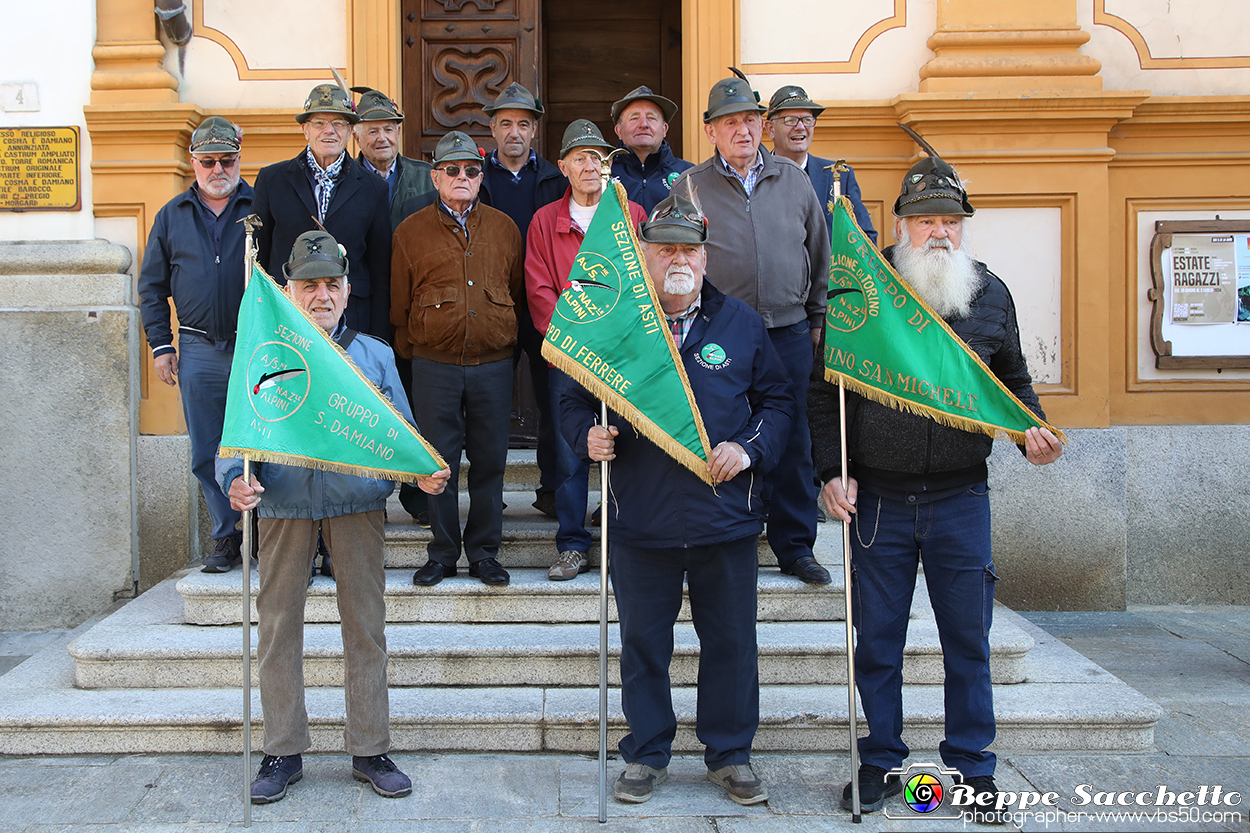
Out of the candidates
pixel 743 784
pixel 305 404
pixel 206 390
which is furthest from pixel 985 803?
pixel 206 390

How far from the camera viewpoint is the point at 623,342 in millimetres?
3752

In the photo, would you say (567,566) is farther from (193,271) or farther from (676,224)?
(193,271)

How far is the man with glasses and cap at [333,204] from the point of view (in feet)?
16.5

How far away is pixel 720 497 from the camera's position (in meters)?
3.71

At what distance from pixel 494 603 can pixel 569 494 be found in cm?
62

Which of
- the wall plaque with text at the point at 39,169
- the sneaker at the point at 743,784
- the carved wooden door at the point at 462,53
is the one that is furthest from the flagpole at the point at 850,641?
the wall plaque with text at the point at 39,169

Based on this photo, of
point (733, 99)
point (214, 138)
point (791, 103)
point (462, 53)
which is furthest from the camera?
point (462, 53)

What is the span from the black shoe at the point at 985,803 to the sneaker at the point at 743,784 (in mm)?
719

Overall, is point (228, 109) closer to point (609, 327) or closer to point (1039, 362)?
point (609, 327)

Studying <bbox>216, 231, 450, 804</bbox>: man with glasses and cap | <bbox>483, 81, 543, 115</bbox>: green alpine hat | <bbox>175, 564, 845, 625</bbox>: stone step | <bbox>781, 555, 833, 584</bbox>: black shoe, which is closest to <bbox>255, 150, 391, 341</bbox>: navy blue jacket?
<bbox>483, 81, 543, 115</bbox>: green alpine hat

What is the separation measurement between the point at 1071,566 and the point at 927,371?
325 cm

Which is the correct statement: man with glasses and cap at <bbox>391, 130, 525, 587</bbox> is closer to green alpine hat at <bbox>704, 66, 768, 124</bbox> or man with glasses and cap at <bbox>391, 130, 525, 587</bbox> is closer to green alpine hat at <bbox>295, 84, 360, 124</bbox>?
green alpine hat at <bbox>295, 84, 360, 124</bbox>

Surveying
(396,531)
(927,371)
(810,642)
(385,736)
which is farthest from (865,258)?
(396,531)

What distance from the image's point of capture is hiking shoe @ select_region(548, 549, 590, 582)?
498 cm
